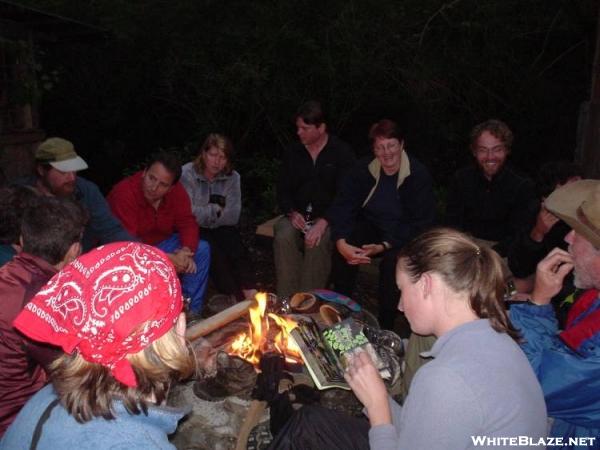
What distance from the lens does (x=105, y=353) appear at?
152 centimetres

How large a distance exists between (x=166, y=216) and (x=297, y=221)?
4.05 ft

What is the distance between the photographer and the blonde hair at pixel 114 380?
4.90ft

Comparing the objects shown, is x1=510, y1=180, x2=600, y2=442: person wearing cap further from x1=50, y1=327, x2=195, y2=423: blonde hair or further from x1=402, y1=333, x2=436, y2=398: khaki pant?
x1=50, y1=327, x2=195, y2=423: blonde hair

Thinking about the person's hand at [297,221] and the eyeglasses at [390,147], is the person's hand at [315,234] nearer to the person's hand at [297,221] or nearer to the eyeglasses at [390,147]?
the person's hand at [297,221]

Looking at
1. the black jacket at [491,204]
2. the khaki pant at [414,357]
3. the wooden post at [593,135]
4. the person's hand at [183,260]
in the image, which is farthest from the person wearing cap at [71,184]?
the wooden post at [593,135]

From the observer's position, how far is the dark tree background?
8.17 meters

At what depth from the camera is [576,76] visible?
361 inches

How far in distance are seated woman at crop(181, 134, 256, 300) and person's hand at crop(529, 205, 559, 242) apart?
2.57 metres

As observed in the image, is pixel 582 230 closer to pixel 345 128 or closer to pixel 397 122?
pixel 397 122

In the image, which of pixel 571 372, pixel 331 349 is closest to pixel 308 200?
pixel 331 349

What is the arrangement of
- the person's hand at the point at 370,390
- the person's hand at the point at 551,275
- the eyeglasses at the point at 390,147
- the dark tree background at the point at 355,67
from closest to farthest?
the person's hand at the point at 370,390 < the person's hand at the point at 551,275 < the eyeglasses at the point at 390,147 < the dark tree background at the point at 355,67

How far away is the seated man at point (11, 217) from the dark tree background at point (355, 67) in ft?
17.0

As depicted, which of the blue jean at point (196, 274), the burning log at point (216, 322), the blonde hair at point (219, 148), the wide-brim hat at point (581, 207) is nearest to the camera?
the wide-brim hat at point (581, 207)

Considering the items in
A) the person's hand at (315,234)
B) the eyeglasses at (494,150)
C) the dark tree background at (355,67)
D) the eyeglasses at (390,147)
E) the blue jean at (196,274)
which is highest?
the dark tree background at (355,67)
